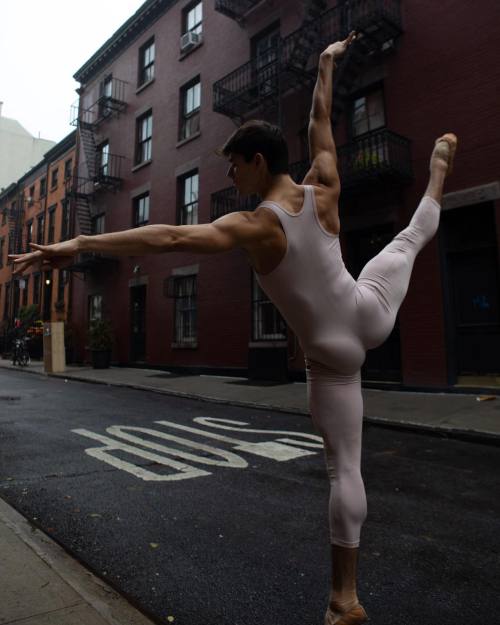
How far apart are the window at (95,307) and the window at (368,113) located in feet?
47.3

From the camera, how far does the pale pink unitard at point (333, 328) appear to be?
5.98 feet

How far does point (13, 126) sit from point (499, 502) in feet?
172

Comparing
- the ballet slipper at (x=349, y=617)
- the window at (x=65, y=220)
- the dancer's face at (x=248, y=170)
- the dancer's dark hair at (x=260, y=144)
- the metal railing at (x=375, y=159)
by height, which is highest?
the window at (x=65, y=220)

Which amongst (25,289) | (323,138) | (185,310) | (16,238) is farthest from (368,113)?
(16,238)

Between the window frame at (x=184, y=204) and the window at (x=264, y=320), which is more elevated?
the window frame at (x=184, y=204)

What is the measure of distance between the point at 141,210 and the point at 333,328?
1973cm

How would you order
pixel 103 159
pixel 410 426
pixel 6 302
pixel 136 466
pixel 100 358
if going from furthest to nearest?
A: pixel 6 302, pixel 103 159, pixel 100 358, pixel 410 426, pixel 136 466

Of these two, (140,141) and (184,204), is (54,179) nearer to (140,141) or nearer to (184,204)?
(140,141)

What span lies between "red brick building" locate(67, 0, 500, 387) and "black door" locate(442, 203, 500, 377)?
0.03 m

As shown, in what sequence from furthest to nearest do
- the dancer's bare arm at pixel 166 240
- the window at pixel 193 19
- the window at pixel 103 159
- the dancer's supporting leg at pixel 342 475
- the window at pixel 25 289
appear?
the window at pixel 25 289
the window at pixel 103 159
the window at pixel 193 19
the dancer's supporting leg at pixel 342 475
the dancer's bare arm at pixel 166 240

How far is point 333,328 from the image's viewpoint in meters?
1.86

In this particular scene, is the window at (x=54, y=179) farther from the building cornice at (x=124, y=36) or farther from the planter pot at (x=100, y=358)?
the planter pot at (x=100, y=358)

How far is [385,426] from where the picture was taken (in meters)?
7.47

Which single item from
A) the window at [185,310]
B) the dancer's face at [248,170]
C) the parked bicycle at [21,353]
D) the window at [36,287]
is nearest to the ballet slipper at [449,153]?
the dancer's face at [248,170]
